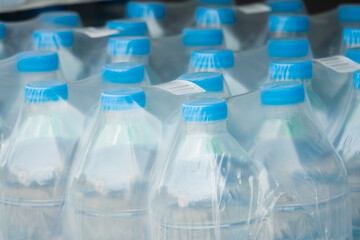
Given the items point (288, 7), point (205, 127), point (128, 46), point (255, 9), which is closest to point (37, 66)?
point (128, 46)

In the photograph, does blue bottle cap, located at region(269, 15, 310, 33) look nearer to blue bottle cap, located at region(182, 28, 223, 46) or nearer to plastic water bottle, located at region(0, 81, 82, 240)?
blue bottle cap, located at region(182, 28, 223, 46)

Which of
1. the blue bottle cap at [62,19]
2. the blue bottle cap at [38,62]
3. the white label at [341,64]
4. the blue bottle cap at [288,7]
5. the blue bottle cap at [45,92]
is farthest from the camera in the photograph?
the blue bottle cap at [288,7]

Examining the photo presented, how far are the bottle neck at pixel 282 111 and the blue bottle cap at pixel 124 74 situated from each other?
316 millimetres

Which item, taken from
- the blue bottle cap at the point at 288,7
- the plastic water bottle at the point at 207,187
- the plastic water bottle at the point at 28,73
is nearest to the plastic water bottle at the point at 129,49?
the plastic water bottle at the point at 28,73

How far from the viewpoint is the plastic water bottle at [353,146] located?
1.38 meters

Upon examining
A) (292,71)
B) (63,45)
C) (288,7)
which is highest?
(292,71)

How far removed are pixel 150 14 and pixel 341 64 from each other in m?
0.86

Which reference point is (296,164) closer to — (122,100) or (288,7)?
(122,100)

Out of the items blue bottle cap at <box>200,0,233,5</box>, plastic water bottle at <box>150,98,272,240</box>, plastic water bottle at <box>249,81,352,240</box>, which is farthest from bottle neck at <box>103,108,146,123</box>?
blue bottle cap at <box>200,0,233,5</box>

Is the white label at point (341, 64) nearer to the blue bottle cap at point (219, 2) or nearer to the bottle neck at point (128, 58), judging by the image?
the bottle neck at point (128, 58)

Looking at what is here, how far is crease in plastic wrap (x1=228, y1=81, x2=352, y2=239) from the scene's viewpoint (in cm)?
127

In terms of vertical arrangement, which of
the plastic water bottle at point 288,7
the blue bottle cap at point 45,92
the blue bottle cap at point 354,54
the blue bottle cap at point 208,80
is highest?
the blue bottle cap at point 208,80

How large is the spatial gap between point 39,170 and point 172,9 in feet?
3.63

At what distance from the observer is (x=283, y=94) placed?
1.27 m
